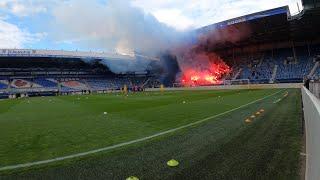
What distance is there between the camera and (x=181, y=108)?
19.0m

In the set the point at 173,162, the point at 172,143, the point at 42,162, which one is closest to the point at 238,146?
the point at 172,143

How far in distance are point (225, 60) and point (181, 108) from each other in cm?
5957

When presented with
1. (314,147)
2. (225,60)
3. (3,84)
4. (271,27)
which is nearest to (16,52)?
(3,84)

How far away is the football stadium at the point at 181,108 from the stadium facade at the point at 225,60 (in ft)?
0.83

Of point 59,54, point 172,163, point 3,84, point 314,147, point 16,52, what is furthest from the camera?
point 3,84

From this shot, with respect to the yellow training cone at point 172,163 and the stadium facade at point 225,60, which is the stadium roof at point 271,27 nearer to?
the stadium facade at point 225,60

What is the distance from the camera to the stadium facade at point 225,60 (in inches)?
2239

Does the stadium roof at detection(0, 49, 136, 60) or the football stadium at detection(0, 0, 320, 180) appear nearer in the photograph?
the football stadium at detection(0, 0, 320, 180)

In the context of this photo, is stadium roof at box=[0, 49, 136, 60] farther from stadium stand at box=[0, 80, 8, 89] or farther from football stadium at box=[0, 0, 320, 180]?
stadium stand at box=[0, 80, 8, 89]

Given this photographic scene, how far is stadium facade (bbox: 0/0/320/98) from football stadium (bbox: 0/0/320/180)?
0.25 m

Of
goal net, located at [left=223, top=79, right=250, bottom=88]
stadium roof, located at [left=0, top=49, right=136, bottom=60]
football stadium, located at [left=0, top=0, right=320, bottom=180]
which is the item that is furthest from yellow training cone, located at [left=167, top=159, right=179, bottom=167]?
stadium roof, located at [left=0, top=49, right=136, bottom=60]

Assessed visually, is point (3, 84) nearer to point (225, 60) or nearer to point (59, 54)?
point (59, 54)

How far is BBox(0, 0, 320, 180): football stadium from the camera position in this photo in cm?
596

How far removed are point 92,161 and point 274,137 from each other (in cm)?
473
